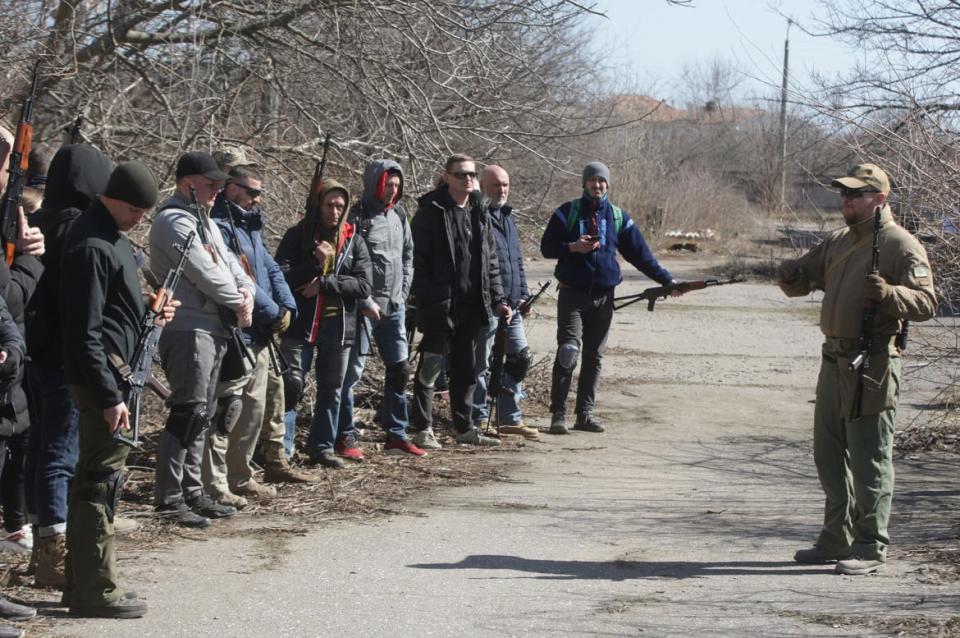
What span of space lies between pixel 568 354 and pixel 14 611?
5.64 meters

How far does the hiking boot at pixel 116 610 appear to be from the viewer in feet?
16.6

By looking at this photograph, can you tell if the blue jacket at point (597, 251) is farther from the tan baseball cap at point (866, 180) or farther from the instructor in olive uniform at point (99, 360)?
the instructor in olive uniform at point (99, 360)

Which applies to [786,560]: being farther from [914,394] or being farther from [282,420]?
[914,394]

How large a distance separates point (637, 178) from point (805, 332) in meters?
18.7

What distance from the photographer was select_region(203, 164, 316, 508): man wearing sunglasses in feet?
22.7

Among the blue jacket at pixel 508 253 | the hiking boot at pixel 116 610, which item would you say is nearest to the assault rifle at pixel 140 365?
the hiking boot at pixel 116 610

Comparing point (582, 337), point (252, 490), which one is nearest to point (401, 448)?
point (252, 490)

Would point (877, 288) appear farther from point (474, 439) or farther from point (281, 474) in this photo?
point (474, 439)

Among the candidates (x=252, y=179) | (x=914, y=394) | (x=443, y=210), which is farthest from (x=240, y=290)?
(x=914, y=394)

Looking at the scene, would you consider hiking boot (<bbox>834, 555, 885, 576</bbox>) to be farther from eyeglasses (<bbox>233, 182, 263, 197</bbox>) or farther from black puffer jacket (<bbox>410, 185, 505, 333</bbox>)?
black puffer jacket (<bbox>410, 185, 505, 333</bbox>)

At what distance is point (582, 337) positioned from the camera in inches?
397

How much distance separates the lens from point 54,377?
5.51 m

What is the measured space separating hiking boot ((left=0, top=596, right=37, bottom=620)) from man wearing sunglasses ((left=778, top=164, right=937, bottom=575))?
356 cm

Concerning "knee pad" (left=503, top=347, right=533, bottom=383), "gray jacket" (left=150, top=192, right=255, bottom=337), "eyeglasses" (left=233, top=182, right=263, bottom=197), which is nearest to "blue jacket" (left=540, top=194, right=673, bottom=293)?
"knee pad" (left=503, top=347, right=533, bottom=383)
